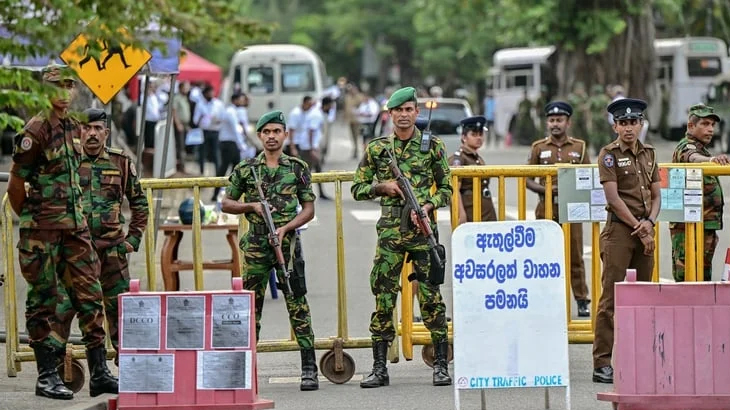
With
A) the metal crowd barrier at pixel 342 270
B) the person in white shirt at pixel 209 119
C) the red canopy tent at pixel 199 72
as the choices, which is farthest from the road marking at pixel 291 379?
the red canopy tent at pixel 199 72

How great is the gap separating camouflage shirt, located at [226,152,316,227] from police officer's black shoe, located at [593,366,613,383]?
2.19m

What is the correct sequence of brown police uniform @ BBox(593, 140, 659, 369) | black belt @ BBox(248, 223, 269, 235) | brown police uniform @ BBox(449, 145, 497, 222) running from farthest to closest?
brown police uniform @ BBox(449, 145, 497, 222)
brown police uniform @ BBox(593, 140, 659, 369)
black belt @ BBox(248, 223, 269, 235)

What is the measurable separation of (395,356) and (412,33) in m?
71.6

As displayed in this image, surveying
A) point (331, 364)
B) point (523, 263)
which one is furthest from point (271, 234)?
point (523, 263)

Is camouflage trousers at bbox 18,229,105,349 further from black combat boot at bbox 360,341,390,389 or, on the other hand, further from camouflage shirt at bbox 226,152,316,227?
black combat boot at bbox 360,341,390,389

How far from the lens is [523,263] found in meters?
8.78

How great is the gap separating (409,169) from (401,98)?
1.50 ft

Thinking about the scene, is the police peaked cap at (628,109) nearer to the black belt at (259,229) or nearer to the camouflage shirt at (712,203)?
the camouflage shirt at (712,203)

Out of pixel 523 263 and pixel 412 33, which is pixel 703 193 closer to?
pixel 523 263

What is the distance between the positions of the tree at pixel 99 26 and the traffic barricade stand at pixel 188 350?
147 centimetres

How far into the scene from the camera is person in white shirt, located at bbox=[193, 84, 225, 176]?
94.0 feet

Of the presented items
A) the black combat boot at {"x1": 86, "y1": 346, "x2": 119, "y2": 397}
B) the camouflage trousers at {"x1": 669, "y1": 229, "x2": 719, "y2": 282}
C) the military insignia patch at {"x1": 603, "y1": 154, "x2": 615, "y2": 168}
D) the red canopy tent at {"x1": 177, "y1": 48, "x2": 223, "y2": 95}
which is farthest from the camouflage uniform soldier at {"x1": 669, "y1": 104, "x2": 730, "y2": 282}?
the red canopy tent at {"x1": 177, "y1": 48, "x2": 223, "y2": 95}

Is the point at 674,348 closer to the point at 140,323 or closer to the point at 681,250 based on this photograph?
the point at 681,250

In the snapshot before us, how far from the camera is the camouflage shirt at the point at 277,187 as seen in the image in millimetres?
10086
